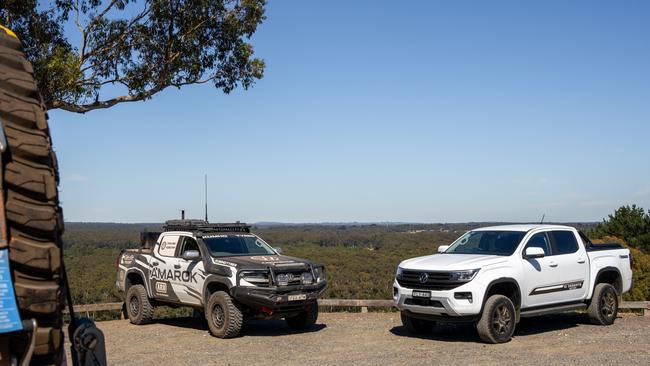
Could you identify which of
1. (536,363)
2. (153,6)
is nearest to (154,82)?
(153,6)

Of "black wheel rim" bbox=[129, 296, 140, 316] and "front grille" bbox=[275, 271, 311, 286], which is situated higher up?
"front grille" bbox=[275, 271, 311, 286]

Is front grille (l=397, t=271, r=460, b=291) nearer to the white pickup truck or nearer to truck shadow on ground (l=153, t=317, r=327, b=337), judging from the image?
the white pickup truck

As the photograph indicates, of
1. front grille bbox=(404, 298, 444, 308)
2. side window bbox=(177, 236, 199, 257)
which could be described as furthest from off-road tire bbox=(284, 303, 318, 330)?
side window bbox=(177, 236, 199, 257)

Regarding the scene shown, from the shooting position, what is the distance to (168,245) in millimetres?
14070

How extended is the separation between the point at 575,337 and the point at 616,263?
7.55 feet

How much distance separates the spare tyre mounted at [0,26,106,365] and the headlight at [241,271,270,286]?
356 inches

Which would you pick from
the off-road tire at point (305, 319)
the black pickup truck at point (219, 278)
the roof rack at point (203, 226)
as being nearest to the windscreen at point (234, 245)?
the black pickup truck at point (219, 278)

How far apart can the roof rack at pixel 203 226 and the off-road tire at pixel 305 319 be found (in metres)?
2.12

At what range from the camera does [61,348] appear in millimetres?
3246

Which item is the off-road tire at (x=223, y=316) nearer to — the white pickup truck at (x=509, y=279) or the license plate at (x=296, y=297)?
the license plate at (x=296, y=297)

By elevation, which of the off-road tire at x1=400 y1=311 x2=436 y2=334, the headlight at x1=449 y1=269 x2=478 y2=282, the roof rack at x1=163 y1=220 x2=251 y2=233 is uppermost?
the roof rack at x1=163 y1=220 x2=251 y2=233

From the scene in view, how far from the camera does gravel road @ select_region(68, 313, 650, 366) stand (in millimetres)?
10180

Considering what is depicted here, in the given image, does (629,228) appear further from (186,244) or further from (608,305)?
(186,244)

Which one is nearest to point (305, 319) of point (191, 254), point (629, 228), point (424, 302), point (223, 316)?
point (223, 316)
